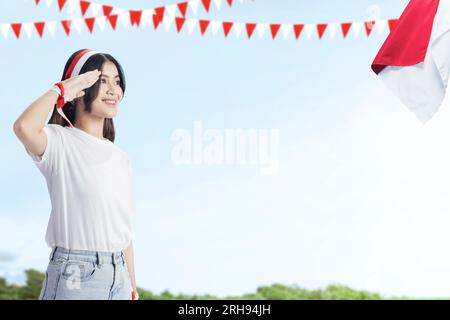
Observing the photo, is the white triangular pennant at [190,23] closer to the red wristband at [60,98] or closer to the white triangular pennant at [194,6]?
the white triangular pennant at [194,6]

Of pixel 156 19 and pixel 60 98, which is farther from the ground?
pixel 156 19

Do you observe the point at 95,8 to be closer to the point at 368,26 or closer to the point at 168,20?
the point at 168,20

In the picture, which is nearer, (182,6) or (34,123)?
(34,123)

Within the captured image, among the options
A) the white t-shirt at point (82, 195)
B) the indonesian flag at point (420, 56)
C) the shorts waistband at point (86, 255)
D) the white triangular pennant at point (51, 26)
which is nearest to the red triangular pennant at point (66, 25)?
the white triangular pennant at point (51, 26)

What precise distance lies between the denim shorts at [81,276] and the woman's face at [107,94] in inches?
22.1

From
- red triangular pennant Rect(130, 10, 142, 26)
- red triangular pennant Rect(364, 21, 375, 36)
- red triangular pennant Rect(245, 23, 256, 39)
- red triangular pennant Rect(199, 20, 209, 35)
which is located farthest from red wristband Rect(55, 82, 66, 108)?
red triangular pennant Rect(364, 21, 375, 36)

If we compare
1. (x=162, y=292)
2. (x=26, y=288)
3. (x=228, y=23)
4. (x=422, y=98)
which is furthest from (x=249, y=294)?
(x=422, y=98)

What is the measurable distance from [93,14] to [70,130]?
2.02 metres

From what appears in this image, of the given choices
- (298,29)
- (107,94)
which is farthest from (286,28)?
(107,94)

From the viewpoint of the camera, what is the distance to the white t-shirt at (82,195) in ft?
6.94

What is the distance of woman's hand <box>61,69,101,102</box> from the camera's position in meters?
2.16

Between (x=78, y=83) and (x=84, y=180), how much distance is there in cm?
36

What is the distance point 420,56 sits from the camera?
2.99 m
